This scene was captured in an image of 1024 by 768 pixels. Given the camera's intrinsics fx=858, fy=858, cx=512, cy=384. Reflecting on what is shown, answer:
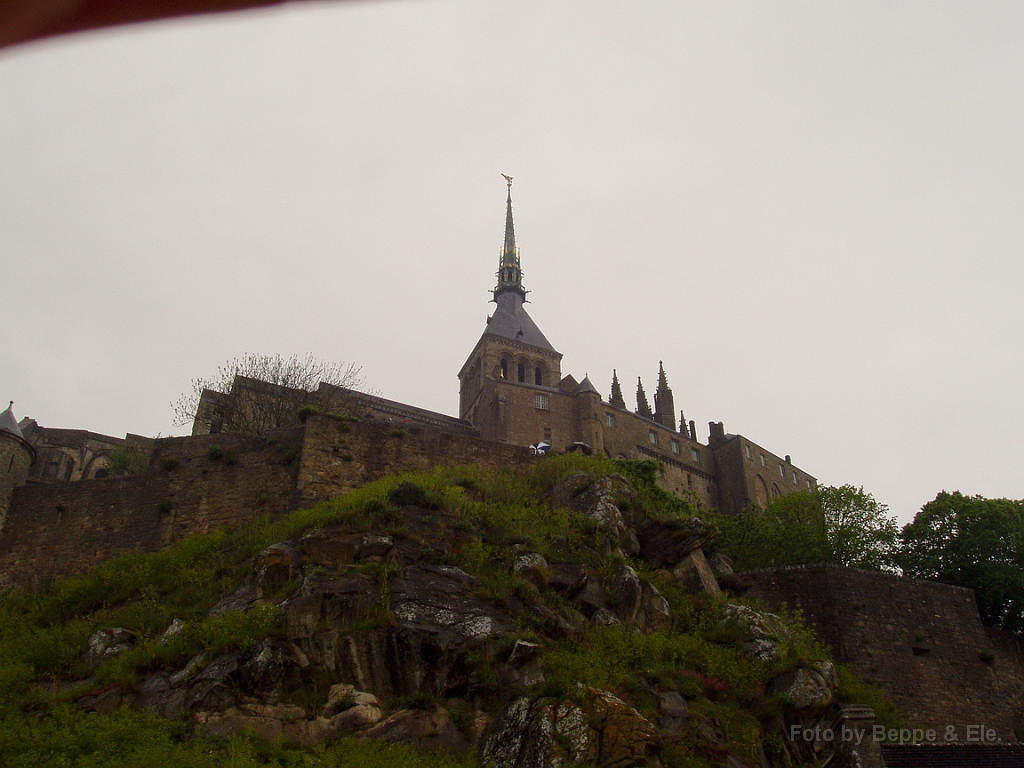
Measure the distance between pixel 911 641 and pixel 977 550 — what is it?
9895 millimetres

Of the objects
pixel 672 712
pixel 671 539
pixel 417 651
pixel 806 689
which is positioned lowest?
pixel 672 712

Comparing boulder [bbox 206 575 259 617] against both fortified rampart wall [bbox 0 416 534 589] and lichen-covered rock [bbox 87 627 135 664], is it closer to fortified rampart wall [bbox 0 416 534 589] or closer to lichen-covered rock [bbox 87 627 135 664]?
lichen-covered rock [bbox 87 627 135 664]

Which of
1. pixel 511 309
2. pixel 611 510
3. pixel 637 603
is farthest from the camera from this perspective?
pixel 511 309

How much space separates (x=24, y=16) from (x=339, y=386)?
3288 centimetres

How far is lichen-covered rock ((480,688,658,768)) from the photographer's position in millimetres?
12609

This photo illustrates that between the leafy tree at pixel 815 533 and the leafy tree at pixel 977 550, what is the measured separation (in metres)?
1.03

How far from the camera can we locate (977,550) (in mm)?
28953

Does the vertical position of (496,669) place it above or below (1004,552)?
below

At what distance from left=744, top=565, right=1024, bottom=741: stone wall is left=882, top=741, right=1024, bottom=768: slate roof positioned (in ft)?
9.28

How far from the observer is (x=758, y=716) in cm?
1530

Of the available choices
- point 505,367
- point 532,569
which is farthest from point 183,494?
point 505,367

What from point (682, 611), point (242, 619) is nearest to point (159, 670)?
point (242, 619)

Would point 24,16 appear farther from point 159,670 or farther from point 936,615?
point 936,615

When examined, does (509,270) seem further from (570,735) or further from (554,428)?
(570,735)
